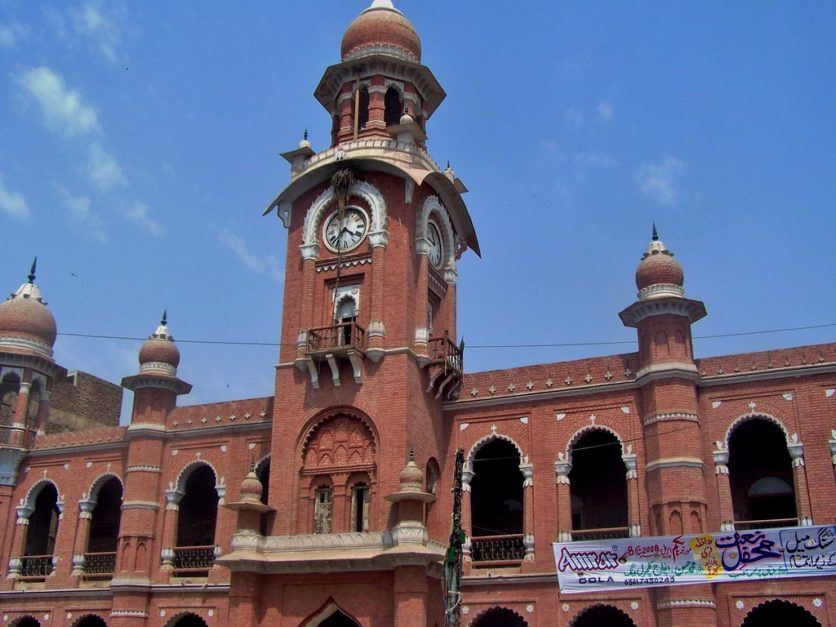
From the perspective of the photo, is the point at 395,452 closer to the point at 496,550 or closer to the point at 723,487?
the point at 496,550

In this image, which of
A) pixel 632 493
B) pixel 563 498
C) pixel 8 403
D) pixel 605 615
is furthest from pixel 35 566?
pixel 632 493

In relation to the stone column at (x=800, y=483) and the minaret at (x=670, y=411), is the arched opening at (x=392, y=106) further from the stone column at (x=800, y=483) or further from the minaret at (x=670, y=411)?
the stone column at (x=800, y=483)

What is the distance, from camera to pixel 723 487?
2236 centimetres

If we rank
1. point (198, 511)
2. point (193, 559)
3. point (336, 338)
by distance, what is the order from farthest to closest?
point (198, 511), point (193, 559), point (336, 338)

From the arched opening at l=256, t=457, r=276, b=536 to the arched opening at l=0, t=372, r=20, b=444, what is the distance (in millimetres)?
9440

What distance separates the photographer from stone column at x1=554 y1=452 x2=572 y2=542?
2338 cm

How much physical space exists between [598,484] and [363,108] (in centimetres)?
1311

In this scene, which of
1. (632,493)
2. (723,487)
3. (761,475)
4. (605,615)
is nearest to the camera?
(723,487)

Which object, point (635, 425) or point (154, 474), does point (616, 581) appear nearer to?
point (635, 425)

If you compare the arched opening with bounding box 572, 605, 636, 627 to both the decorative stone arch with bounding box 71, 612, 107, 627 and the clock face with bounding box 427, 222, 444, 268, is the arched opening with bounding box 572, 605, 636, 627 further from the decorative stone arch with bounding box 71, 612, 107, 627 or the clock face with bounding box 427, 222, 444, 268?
the decorative stone arch with bounding box 71, 612, 107, 627

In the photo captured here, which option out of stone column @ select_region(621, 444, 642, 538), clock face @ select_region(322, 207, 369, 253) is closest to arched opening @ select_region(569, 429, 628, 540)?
stone column @ select_region(621, 444, 642, 538)

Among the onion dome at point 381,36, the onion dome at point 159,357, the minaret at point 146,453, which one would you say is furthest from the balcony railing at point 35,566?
the onion dome at point 381,36

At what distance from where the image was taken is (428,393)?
25.2 meters

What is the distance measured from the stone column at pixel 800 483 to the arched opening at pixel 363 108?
1498cm
